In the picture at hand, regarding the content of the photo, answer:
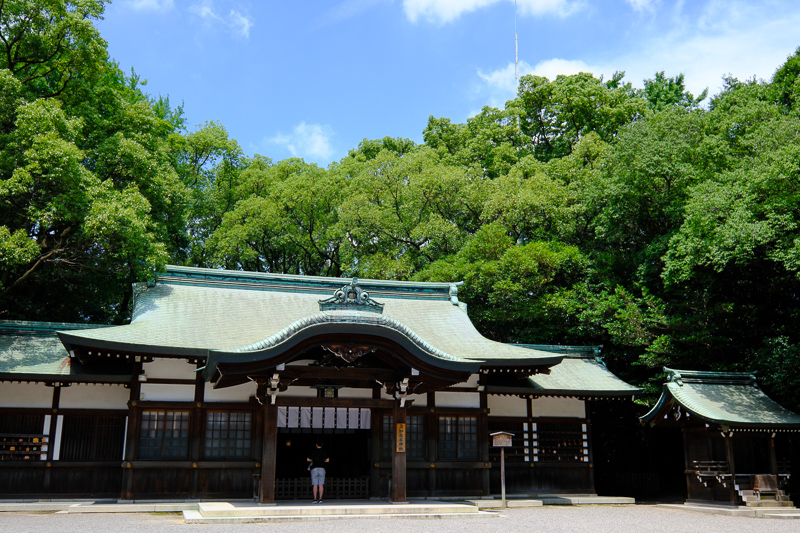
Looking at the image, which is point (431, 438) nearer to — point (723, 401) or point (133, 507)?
point (133, 507)

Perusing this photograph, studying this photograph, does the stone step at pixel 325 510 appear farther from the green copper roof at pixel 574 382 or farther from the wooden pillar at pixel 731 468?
the wooden pillar at pixel 731 468

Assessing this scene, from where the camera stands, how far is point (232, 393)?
45.0 ft

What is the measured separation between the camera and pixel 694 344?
18.4 metres

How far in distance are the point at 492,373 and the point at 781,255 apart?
7.18 metres

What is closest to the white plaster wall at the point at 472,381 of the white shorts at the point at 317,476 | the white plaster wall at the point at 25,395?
the white shorts at the point at 317,476

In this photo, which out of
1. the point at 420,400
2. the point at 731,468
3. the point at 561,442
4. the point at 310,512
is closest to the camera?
the point at 310,512

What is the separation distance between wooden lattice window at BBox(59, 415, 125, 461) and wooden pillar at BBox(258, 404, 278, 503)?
11.4 ft

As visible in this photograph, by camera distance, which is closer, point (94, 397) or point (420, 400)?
point (94, 397)

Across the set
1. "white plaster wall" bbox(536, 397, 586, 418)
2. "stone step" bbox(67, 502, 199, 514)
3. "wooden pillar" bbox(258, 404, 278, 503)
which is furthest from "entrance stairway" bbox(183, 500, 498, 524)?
"white plaster wall" bbox(536, 397, 586, 418)

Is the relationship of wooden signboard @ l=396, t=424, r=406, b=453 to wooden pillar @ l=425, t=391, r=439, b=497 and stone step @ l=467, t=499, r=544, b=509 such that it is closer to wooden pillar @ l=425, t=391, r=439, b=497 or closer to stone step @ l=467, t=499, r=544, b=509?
wooden pillar @ l=425, t=391, r=439, b=497

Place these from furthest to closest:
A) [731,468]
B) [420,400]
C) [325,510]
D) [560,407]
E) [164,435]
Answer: [560,407] → [420,400] → [731,468] → [164,435] → [325,510]

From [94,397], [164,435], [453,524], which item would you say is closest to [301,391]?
[164,435]

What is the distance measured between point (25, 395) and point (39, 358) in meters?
0.79

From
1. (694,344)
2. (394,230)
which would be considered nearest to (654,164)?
(694,344)
